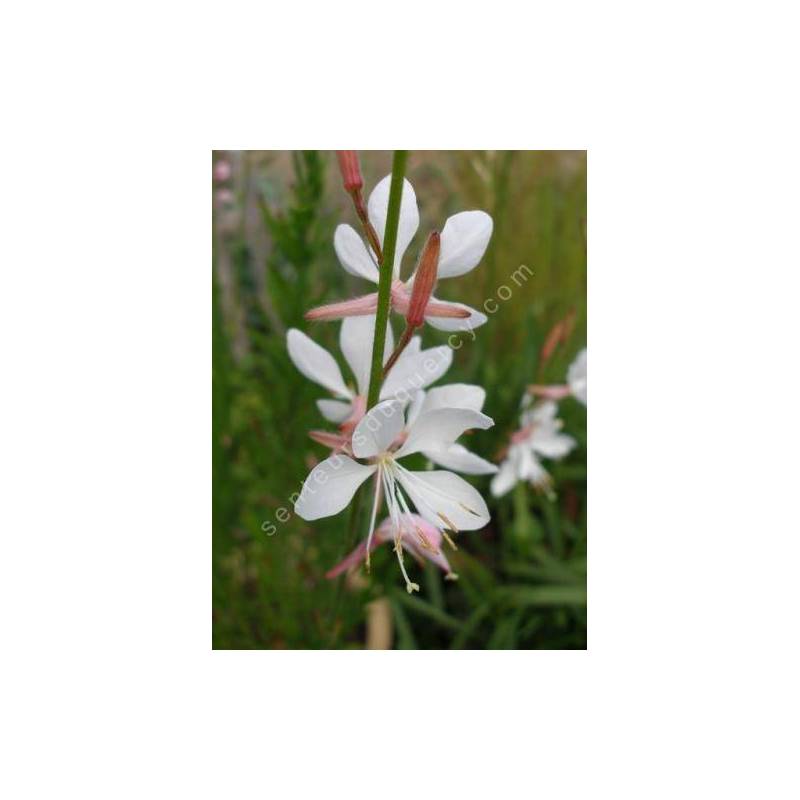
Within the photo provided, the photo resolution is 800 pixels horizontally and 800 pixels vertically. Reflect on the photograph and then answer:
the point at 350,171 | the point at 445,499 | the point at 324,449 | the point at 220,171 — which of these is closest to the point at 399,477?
the point at 445,499

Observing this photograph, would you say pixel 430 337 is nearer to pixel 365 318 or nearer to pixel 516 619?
pixel 516 619

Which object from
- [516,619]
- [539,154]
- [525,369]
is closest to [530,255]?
[539,154]

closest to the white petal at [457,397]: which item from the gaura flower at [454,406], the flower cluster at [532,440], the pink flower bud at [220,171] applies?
the gaura flower at [454,406]

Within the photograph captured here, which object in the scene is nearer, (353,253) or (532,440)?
(353,253)

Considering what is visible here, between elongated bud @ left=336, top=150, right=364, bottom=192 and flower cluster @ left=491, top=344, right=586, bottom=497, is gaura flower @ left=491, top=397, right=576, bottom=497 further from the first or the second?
elongated bud @ left=336, top=150, right=364, bottom=192

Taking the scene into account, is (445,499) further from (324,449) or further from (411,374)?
(324,449)

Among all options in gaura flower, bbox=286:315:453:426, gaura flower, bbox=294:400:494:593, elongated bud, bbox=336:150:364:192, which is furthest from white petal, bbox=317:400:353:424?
elongated bud, bbox=336:150:364:192
